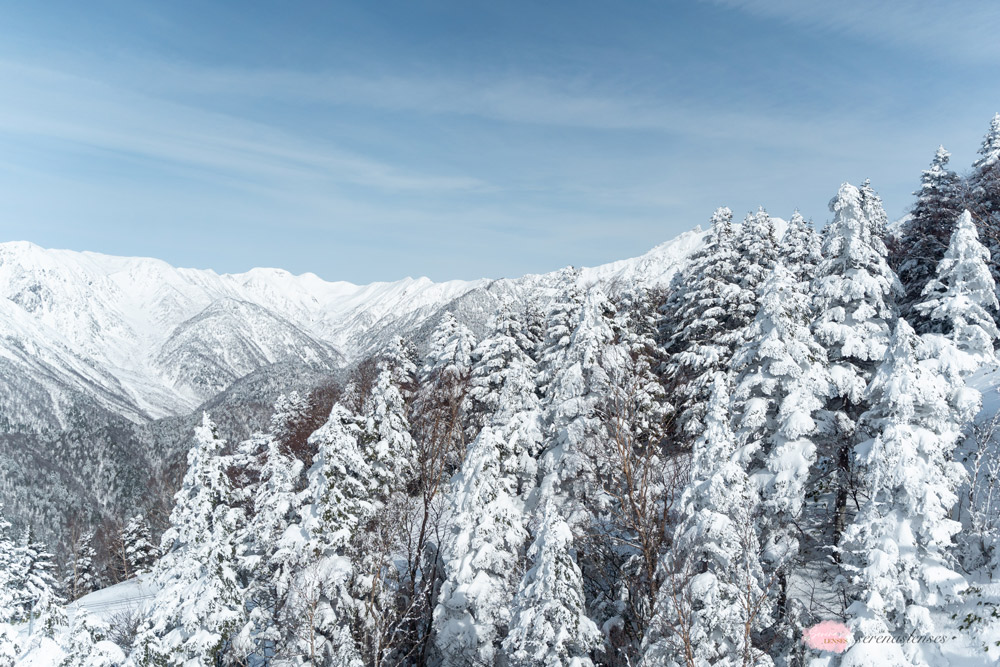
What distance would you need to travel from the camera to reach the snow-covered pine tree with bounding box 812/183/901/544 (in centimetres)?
1944

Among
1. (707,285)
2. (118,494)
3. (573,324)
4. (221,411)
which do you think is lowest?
(118,494)

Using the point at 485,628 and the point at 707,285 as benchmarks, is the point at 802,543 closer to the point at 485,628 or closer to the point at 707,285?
the point at 485,628

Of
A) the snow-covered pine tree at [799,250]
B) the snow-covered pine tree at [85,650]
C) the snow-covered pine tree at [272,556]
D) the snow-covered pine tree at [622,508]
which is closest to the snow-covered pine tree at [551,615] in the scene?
the snow-covered pine tree at [622,508]

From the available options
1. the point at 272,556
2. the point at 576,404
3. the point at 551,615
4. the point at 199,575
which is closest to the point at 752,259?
the point at 576,404

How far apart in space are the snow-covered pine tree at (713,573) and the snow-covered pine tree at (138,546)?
45.7 m

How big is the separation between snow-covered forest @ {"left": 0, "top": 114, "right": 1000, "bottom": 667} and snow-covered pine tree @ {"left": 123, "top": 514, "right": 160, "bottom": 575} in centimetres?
2169

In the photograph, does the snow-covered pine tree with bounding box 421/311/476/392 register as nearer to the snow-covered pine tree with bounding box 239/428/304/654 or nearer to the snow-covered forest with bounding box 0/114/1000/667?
the snow-covered forest with bounding box 0/114/1000/667

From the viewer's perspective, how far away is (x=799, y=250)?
3778 cm

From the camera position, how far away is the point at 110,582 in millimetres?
74250

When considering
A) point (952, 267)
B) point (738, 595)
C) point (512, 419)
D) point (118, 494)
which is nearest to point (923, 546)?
point (738, 595)

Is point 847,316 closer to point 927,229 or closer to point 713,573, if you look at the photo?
point 713,573

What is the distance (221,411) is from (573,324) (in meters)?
197

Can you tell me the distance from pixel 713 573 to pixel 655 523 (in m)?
3.05

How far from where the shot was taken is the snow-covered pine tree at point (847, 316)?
19.4 m
